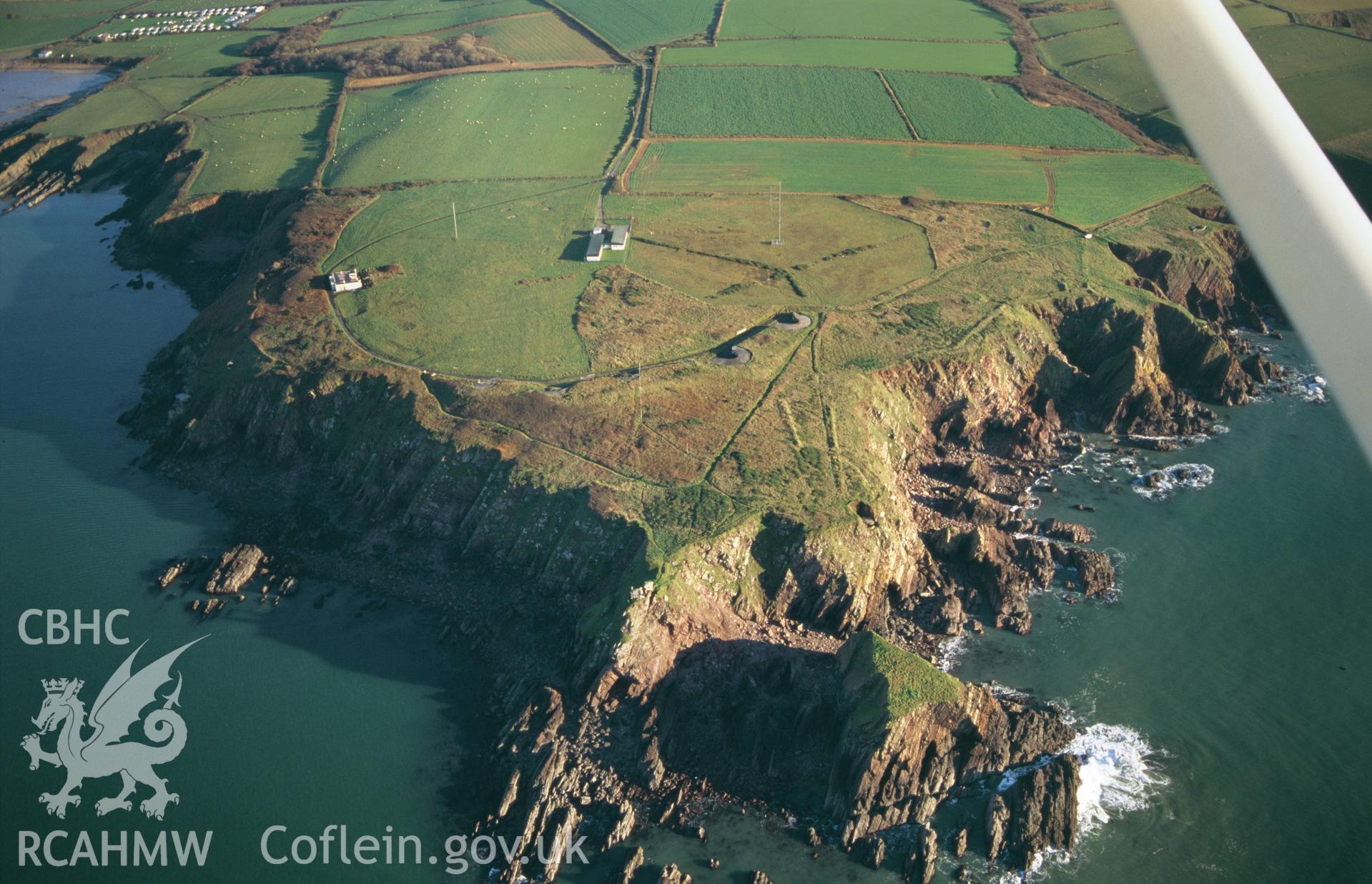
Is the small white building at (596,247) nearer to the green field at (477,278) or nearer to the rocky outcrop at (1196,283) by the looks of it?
the green field at (477,278)

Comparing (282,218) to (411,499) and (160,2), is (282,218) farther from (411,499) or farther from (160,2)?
(160,2)

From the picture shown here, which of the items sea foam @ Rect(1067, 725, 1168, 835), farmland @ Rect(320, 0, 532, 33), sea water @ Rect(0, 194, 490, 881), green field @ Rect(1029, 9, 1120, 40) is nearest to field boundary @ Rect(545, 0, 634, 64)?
farmland @ Rect(320, 0, 532, 33)

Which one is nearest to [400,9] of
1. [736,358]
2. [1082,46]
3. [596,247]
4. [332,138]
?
[332,138]

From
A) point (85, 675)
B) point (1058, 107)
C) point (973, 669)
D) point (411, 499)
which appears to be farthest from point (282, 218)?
point (1058, 107)

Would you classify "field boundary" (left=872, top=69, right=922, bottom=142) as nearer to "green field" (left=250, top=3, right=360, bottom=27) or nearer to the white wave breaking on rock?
the white wave breaking on rock

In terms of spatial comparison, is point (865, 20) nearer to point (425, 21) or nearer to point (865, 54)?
point (865, 54)
